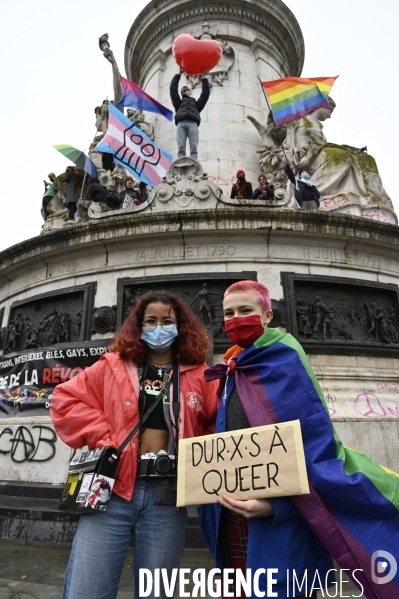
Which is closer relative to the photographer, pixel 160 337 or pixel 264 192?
pixel 160 337

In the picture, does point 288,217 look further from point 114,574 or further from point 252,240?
point 114,574

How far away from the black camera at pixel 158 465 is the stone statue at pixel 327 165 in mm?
11379

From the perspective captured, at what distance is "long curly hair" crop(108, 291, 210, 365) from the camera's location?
2629 mm

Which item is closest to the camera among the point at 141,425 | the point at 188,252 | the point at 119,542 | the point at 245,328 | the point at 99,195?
the point at 119,542

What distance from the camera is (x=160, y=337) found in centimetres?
265

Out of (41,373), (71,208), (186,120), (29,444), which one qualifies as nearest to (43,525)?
(29,444)

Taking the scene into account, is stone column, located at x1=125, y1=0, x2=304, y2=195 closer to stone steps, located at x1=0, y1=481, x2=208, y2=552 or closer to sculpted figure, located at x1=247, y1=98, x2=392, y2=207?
sculpted figure, located at x1=247, y1=98, x2=392, y2=207

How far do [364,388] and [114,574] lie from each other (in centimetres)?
673

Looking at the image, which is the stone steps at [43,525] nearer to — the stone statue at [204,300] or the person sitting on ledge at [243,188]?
the stone statue at [204,300]

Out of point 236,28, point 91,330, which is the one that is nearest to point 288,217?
point 91,330

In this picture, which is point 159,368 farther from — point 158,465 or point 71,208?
point 71,208

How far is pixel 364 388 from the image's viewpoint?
313 inches

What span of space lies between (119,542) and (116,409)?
68cm

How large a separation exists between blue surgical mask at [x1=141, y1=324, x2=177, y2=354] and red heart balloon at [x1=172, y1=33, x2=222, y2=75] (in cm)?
1202
